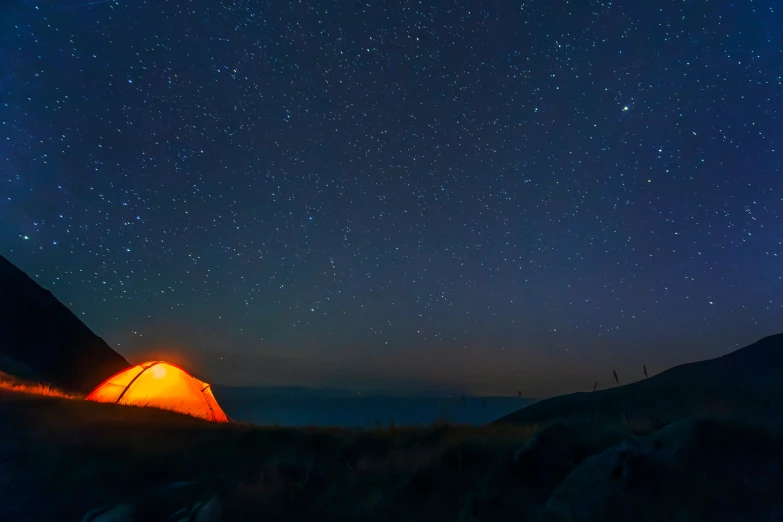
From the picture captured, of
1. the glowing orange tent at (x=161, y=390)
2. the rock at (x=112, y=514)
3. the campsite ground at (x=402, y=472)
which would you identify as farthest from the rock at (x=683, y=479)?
the glowing orange tent at (x=161, y=390)

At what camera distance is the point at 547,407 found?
50.5 metres

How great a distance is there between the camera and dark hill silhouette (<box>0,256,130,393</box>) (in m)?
49.6

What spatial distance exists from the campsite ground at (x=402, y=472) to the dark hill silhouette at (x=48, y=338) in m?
48.7

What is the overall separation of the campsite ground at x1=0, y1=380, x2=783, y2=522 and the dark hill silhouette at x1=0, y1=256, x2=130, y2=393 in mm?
48676

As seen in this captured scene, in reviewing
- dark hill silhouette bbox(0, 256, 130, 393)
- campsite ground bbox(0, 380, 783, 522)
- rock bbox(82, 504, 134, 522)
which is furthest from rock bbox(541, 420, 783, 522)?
dark hill silhouette bbox(0, 256, 130, 393)

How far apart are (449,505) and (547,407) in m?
49.7

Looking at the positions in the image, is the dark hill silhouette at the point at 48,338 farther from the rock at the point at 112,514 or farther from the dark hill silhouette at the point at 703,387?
the rock at the point at 112,514

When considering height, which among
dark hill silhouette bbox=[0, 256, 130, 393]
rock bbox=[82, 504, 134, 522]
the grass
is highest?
dark hill silhouette bbox=[0, 256, 130, 393]

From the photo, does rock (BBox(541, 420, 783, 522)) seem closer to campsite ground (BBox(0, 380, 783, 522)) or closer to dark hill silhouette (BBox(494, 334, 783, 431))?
campsite ground (BBox(0, 380, 783, 522))

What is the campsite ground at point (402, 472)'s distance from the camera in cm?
524

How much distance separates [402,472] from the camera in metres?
7.12

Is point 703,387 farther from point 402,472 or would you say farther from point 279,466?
point 279,466

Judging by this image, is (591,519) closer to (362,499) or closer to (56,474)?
(362,499)

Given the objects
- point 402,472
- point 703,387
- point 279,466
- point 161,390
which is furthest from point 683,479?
point 703,387
